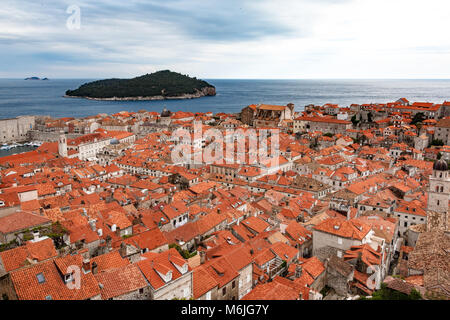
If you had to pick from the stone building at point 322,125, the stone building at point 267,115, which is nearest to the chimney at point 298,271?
the stone building at point 322,125

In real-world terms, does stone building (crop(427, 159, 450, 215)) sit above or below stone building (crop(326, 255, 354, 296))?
above

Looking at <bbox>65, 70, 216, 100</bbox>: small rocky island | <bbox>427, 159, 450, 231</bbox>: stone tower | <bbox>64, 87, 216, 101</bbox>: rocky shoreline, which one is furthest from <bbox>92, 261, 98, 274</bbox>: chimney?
<bbox>65, 70, 216, 100</bbox>: small rocky island

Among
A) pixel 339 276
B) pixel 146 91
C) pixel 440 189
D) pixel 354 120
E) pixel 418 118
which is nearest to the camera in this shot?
pixel 339 276

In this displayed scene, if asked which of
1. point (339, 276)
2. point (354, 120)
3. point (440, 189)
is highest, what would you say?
point (354, 120)

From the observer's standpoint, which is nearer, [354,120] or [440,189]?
[440,189]

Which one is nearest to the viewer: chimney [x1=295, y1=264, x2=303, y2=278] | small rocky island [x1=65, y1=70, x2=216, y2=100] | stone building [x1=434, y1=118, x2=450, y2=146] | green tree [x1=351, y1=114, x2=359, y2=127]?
chimney [x1=295, y1=264, x2=303, y2=278]

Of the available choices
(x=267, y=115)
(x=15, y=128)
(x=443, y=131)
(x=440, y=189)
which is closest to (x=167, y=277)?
(x=440, y=189)

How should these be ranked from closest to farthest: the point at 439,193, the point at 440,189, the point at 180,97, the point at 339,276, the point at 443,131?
the point at 339,276
the point at 440,189
the point at 439,193
the point at 443,131
the point at 180,97

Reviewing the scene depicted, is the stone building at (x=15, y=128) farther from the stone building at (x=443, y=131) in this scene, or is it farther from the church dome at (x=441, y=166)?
the stone building at (x=443, y=131)

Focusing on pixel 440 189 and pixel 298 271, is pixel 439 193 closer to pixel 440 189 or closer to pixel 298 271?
pixel 440 189

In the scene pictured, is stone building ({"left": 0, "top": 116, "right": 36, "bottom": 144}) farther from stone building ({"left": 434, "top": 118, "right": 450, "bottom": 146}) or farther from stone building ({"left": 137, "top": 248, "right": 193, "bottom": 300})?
stone building ({"left": 434, "top": 118, "right": 450, "bottom": 146})
